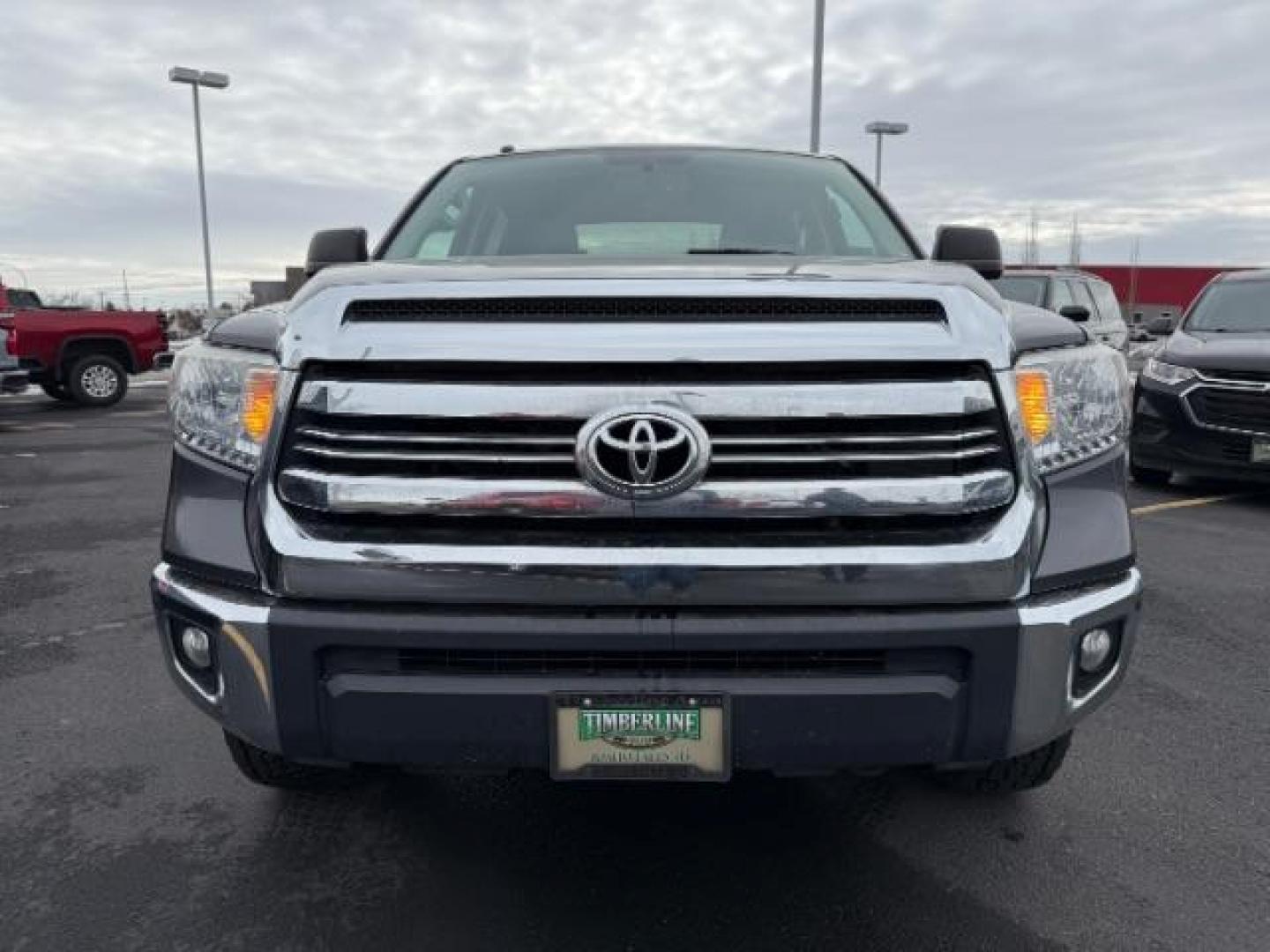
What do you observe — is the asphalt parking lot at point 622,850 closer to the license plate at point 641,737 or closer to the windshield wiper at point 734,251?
the license plate at point 641,737

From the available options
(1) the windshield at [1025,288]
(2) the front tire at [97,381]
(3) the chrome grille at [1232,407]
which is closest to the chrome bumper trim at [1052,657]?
(3) the chrome grille at [1232,407]

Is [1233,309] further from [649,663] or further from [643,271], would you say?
[649,663]

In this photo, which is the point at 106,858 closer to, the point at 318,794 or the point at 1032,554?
the point at 318,794

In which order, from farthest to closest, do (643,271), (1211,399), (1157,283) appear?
(1157,283) < (1211,399) < (643,271)

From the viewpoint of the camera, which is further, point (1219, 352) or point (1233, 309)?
point (1233, 309)

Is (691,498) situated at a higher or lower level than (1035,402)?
lower

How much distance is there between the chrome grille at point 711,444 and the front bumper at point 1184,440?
19.8 feet

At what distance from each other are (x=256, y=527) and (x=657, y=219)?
6.41ft

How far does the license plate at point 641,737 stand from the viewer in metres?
1.96

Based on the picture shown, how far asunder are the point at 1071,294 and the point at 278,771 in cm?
1090

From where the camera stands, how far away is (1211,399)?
7.20 meters

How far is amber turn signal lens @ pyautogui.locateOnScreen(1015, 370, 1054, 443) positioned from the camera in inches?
82.2

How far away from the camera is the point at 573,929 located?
7.55 feet

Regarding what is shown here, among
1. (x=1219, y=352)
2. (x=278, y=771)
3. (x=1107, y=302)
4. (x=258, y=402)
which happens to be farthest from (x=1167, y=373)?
(x=258, y=402)
